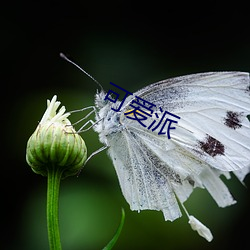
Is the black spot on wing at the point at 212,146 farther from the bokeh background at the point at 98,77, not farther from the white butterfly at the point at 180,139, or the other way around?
the bokeh background at the point at 98,77

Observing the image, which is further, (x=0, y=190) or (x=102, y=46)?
(x=102, y=46)

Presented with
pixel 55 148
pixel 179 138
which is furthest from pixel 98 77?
pixel 55 148

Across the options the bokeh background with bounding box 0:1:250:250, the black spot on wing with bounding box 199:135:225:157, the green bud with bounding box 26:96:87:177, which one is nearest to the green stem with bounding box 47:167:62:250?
the green bud with bounding box 26:96:87:177

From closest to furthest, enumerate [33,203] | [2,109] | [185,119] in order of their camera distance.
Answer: [185,119], [33,203], [2,109]

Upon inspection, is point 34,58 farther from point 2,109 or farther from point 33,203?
point 33,203

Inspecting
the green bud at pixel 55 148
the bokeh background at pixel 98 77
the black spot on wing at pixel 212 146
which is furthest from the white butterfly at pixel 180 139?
the bokeh background at pixel 98 77

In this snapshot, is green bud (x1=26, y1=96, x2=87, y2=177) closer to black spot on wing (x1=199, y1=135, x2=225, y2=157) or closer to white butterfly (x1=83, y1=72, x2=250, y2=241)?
white butterfly (x1=83, y1=72, x2=250, y2=241)

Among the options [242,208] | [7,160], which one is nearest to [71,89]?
[7,160]

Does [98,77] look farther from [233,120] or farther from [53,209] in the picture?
[53,209]
